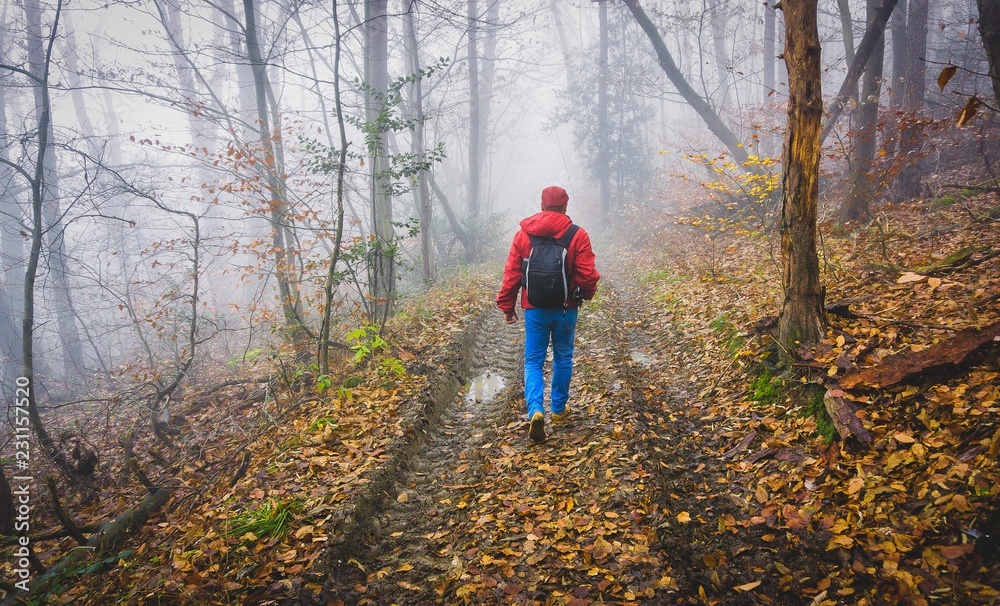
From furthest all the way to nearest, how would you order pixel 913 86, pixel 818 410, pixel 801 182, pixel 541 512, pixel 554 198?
pixel 913 86
pixel 554 198
pixel 801 182
pixel 818 410
pixel 541 512

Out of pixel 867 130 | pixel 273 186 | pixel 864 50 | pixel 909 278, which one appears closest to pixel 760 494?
pixel 909 278

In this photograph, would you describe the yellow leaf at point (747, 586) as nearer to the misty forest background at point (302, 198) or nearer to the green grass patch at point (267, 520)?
the misty forest background at point (302, 198)

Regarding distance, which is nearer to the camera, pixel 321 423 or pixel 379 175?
pixel 321 423

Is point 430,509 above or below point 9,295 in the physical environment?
below

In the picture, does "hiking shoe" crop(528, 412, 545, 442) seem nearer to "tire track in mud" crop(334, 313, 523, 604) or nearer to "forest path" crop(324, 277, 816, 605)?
"forest path" crop(324, 277, 816, 605)

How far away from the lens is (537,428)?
15.3 ft

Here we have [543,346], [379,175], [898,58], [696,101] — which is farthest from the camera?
[696,101]

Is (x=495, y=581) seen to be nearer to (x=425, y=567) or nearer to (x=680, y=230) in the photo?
(x=425, y=567)

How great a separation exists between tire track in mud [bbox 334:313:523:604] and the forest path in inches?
0.5

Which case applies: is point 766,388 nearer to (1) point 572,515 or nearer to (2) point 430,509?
(1) point 572,515

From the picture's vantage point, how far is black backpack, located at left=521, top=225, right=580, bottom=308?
4461 millimetres

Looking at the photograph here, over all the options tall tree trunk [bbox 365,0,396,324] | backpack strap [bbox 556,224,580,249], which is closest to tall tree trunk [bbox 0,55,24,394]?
tall tree trunk [bbox 365,0,396,324]

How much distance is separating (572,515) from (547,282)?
2.08m

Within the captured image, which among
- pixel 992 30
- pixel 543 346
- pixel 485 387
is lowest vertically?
pixel 485 387
